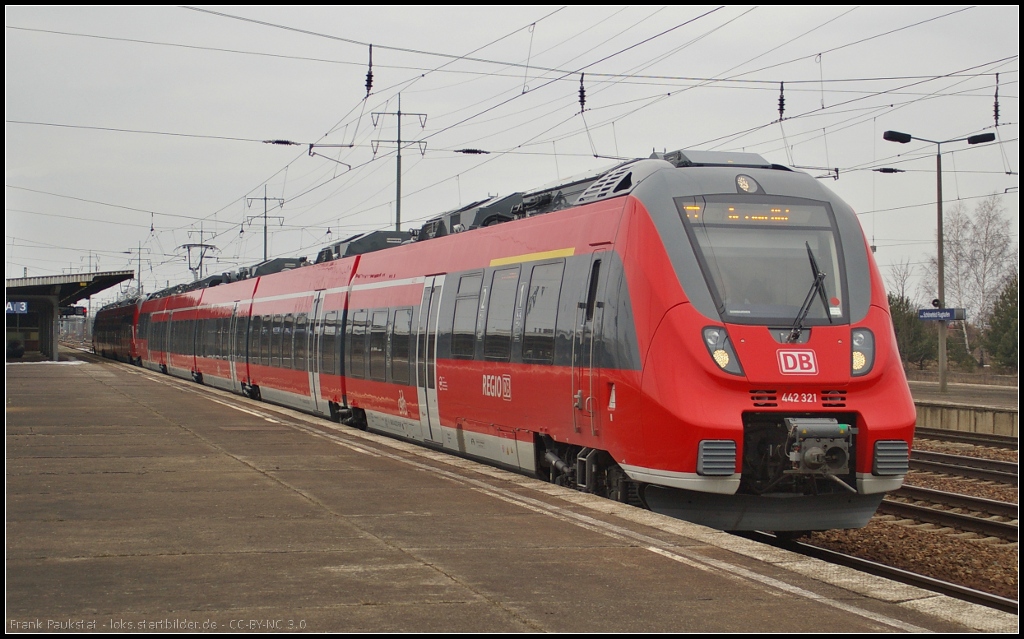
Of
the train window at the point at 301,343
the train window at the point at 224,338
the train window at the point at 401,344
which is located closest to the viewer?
the train window at the point at 401,344

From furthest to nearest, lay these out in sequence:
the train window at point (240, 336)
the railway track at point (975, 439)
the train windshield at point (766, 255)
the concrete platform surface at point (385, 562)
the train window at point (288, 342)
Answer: the train window at point (240, 336), the train window at point (288, 342), the railway track at point (975, 439), the train windshield at point (766, 255), the concrete platform surface at point (385, 562)

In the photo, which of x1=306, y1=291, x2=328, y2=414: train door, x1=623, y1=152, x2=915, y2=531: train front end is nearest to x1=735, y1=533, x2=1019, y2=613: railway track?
x1=623, y1=152, x2=915, y2=531: train front end

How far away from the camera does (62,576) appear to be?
259 inches

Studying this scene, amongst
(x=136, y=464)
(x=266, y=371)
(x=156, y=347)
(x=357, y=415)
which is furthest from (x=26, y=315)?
(x=136, y=464)

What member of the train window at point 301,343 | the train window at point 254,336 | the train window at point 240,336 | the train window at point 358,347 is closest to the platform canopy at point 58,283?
the train window at point 240,336

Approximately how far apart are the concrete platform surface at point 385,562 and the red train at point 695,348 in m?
0.66

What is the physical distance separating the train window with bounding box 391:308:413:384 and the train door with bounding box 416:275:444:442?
47 cm

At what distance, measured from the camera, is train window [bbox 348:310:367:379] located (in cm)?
1962

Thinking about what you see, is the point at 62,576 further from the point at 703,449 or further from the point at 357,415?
the point at 357,415

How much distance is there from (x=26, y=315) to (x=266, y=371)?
47.7 metres

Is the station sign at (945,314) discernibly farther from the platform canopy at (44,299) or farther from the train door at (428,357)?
the platform canopy at (44,299)

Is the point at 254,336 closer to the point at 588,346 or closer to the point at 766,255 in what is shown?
the point at 588,346

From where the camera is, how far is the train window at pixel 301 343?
24188 mm

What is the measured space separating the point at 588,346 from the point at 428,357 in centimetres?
551
